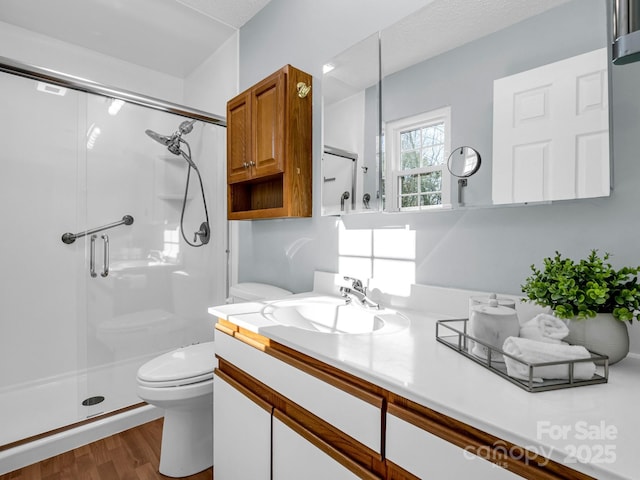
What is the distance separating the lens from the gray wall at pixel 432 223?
89 cm

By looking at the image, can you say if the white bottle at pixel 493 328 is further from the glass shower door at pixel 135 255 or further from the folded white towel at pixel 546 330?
the glass shower door at pixel 135 255

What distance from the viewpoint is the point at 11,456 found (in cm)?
157

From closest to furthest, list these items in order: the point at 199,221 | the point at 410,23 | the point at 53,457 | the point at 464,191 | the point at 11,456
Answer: the point at 464,191 → the point at 410,23 → the point at 11,456 → the point at 53,457 → the point at 199,221

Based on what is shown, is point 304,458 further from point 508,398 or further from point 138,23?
point 138,23

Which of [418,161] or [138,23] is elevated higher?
[138,23]

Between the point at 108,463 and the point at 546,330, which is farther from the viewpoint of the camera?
the point at 108,463

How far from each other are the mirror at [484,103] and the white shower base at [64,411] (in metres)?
1.79

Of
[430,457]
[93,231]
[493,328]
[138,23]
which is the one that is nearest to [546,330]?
[493,328]

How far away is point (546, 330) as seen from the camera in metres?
0.74

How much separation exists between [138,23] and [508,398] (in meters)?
2.89

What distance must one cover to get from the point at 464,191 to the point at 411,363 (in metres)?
0.66

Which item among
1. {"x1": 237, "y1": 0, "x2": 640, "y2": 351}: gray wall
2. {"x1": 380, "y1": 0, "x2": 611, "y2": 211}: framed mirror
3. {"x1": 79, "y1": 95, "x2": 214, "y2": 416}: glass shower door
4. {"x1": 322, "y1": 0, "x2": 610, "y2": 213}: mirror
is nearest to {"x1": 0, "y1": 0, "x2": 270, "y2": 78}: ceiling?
{"x1": 237, "y1": 0, "x2": 640, "y2": 351}: gray wall

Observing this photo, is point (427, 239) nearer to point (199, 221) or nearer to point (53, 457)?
point (199, 221)

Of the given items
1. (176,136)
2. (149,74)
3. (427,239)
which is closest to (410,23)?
(427,239)
